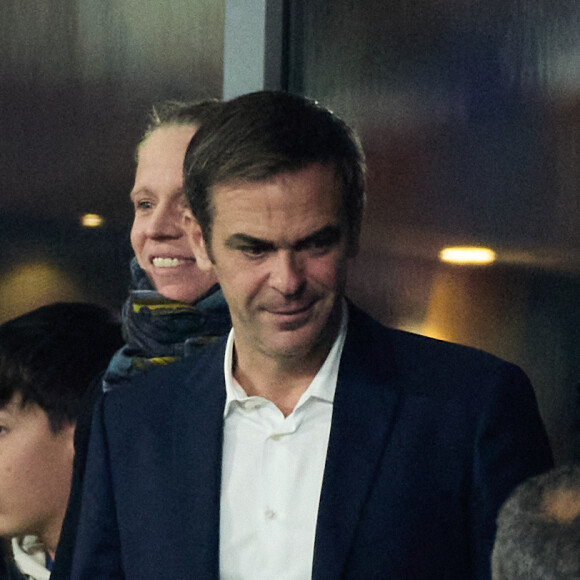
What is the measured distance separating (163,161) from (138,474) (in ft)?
1.74

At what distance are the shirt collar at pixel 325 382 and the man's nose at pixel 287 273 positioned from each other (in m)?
0.11

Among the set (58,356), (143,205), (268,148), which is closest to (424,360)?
(268,148)

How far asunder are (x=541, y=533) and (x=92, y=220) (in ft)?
3.56

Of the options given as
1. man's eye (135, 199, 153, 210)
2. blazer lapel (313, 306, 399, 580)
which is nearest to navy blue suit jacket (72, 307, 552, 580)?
blazer lapel (313, 306, 399, 580)

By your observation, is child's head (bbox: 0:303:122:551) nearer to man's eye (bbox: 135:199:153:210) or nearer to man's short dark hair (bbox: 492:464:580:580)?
man's eye (bbox: 135:199:153:210)

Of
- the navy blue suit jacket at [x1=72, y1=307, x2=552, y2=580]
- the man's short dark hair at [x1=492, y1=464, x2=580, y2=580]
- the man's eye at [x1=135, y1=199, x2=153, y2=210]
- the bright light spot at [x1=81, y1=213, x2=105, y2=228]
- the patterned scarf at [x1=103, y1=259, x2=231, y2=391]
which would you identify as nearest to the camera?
the man's short dark hair at [x1=492, y1=464, x2=580, y2=580]

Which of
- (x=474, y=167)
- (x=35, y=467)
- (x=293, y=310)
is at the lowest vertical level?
(x=35, y=467)

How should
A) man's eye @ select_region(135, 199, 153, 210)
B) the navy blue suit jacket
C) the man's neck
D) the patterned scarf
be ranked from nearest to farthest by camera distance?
1. the navy blue suit jacket
2. the man's neck
3. the patterned scarf
4. man's eye @ select_region(135, 199, 153, 210)

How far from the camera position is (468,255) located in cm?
129

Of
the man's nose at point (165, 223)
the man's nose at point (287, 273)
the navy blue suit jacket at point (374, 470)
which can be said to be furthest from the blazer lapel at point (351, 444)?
the man's nose at point (165, 223)

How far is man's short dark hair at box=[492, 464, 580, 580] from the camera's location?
749 millimetres

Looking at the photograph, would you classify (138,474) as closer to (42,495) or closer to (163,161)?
(42,495)

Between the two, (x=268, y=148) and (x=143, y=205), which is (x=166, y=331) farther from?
(x=268, y=148)

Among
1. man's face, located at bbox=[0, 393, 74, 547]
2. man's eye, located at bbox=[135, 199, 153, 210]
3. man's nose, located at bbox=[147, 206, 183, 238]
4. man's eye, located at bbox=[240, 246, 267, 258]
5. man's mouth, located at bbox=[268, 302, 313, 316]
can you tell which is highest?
man's eye, located at bbox=[240, 246, 267, 258]
